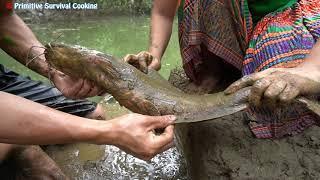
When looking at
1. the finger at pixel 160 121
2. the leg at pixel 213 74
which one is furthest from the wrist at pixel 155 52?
the finger at pixel 160 121

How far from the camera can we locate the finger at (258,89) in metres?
1.84

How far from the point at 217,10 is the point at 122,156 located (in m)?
1.09

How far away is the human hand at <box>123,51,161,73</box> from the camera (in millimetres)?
2488

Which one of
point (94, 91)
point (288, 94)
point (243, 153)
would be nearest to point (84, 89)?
point (94, 91)

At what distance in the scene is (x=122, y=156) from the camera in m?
2.88

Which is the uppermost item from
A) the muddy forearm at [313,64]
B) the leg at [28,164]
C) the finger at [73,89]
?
the muddy forearm at [313,64]

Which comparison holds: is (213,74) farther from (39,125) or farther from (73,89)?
(39,125)

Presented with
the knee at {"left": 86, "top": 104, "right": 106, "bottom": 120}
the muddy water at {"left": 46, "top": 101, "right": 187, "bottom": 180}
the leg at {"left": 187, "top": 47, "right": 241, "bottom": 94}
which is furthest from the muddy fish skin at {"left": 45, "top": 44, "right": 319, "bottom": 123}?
the knee at {"left": 86, "top": 104, "right": 106, "bottom": 120}

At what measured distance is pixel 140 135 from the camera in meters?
1.88

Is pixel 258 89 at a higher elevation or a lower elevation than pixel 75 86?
higher

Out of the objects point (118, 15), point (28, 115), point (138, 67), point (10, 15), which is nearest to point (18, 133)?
point (28, 115)

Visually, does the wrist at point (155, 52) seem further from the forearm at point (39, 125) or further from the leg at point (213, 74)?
the forearm at point (39, 125)

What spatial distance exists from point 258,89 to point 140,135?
0.52 metres

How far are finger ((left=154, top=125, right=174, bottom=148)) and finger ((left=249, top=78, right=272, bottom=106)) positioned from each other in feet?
1.24
